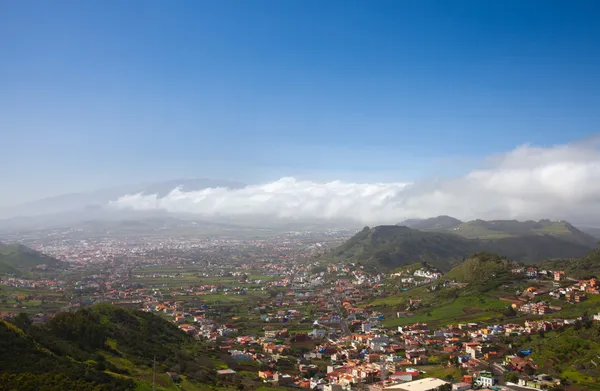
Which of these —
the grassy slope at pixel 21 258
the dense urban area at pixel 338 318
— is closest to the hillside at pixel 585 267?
the dense urban area at pixel 338 318

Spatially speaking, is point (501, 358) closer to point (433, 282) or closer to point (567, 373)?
point (567, 373)

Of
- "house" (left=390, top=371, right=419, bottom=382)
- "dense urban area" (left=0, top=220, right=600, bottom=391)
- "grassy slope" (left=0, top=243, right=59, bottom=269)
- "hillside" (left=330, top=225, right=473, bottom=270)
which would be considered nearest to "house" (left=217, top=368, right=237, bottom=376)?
"dense urban area" (left=0, top=220, right=600, bottom=391)

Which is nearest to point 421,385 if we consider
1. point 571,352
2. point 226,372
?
point 226,372

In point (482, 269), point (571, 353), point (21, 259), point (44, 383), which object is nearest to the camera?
point (44, 383)

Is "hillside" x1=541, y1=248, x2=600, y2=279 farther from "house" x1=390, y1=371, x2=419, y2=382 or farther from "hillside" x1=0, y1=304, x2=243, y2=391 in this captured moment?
"hillside" x1=0, y1=304, x2=243, y2=391

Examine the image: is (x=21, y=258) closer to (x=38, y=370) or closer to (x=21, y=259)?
(x=21, y=259)

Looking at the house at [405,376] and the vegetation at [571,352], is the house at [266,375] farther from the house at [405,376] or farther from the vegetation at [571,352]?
A: the vegetation at [571,352]
